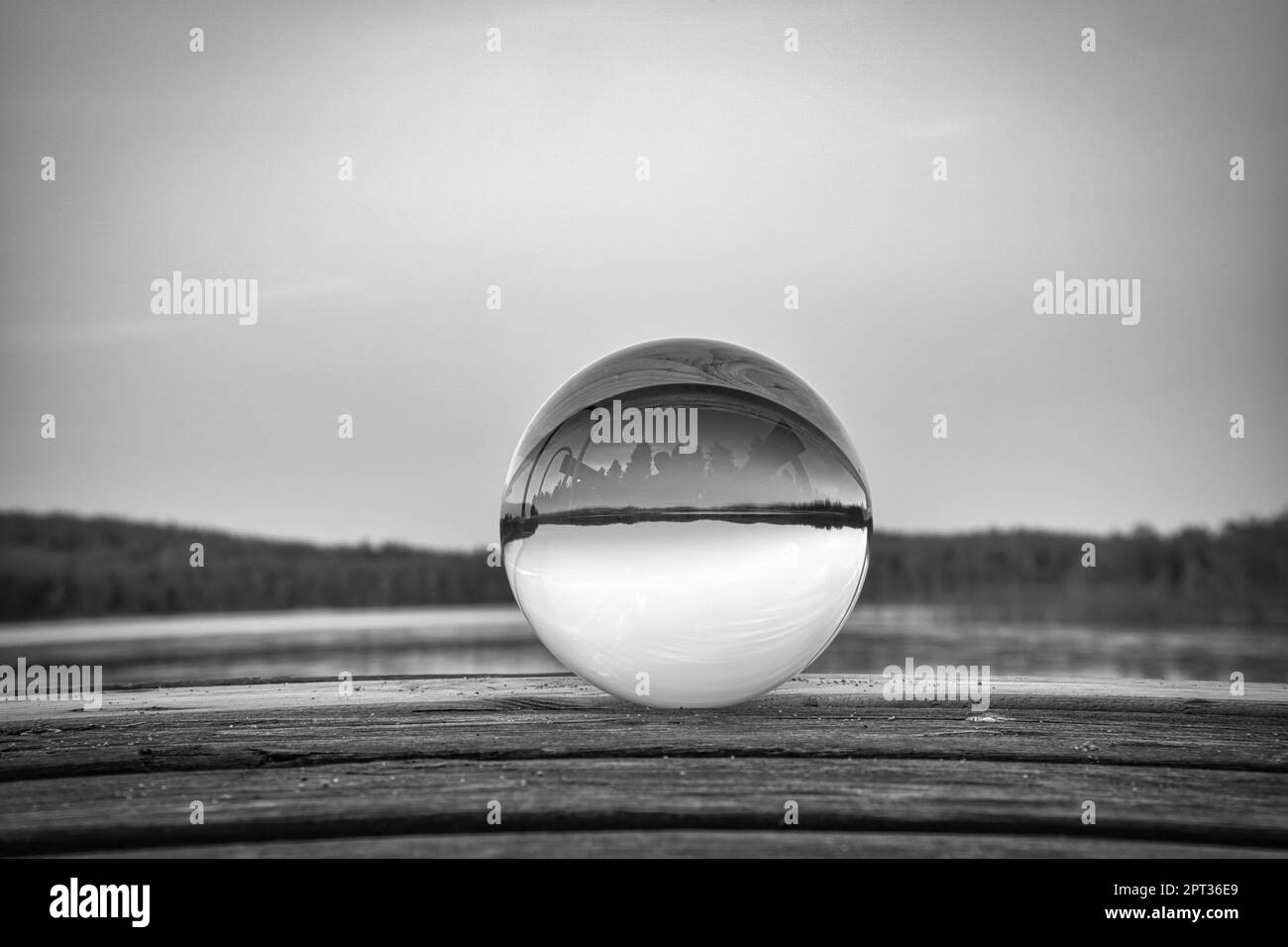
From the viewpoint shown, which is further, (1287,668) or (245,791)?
(1287,668)

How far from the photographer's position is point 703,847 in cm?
286

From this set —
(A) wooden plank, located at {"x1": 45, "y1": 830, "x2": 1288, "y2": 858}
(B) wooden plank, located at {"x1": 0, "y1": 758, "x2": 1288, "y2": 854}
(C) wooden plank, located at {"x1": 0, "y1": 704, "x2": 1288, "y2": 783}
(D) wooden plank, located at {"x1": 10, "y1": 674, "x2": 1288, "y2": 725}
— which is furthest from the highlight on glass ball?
(A) wooden plank, located at {"x1": 45, "y1": 830, "x2": 1288, "y2": 858}

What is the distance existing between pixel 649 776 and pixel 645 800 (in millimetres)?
335

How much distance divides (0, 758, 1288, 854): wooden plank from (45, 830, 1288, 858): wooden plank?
2.5 inches

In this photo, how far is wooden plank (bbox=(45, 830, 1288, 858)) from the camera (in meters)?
2.79

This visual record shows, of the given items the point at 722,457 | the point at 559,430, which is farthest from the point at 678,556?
the point at 559,430

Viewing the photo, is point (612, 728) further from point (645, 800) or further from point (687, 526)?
point (645, 800)

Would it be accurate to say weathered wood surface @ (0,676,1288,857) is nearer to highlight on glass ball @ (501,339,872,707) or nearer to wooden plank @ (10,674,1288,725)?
wooden plank @ (10,674,1288,725)

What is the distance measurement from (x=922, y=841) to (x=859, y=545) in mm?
1767

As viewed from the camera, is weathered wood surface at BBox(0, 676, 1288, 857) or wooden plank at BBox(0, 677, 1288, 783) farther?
wooden plank at BBox(0, 677, 1288, 783)

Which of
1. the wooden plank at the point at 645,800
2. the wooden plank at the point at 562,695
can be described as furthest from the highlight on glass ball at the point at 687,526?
the wooden plank at the point at 562,695

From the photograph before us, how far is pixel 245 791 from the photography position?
346 cm

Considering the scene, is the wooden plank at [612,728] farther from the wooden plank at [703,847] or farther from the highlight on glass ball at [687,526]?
the wooden plank at [703,847]
